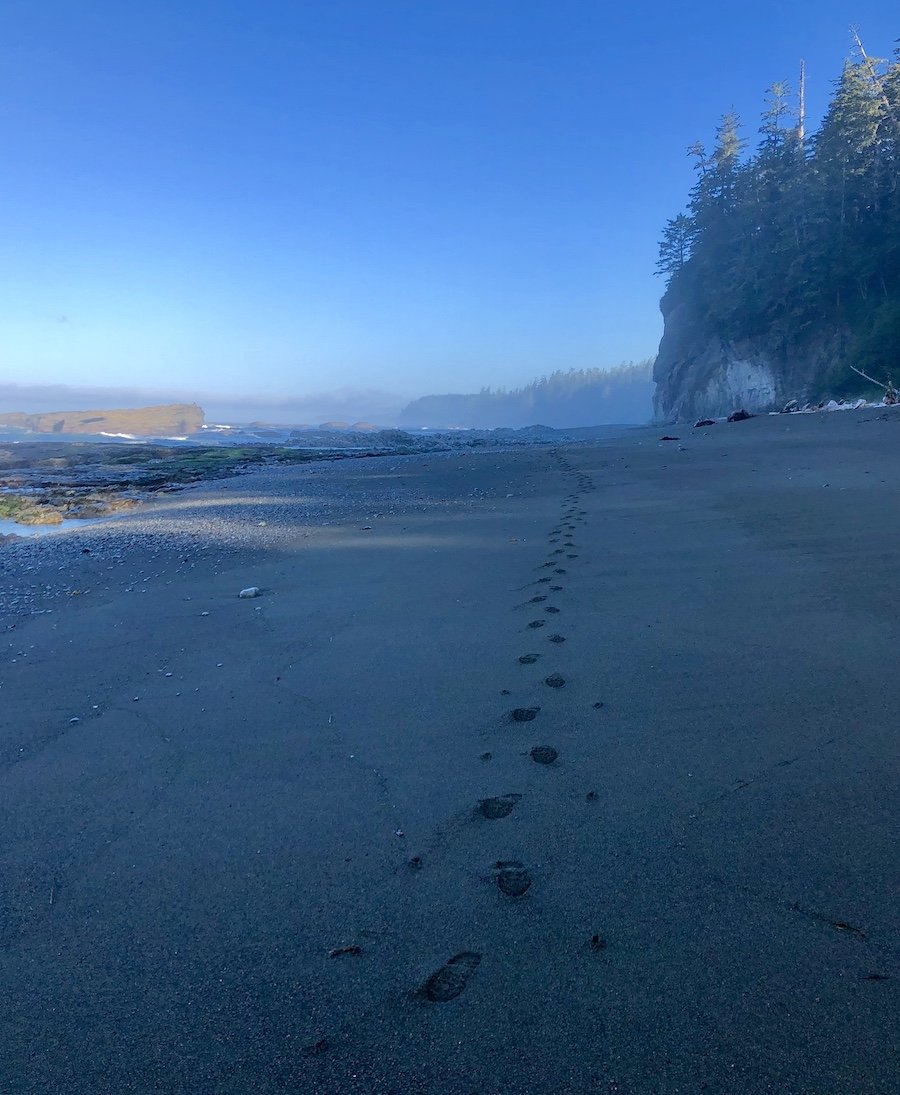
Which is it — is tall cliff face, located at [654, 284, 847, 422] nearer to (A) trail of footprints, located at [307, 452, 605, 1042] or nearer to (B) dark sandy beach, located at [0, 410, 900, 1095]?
(A) trail of footprints, located at [307, 452, 605, 1042]

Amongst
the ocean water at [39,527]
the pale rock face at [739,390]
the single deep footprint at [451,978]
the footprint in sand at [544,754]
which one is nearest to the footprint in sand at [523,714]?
the footprint in sand at [544,754]

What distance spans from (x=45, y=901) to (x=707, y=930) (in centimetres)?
216

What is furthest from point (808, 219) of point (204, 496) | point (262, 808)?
point (262, 808)

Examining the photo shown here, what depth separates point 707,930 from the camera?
6.34 feet

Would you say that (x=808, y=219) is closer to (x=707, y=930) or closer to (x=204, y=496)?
A: (x=204, y=496)

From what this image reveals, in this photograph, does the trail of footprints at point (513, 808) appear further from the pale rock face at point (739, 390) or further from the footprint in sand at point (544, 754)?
the pale rock face at point (739, 390)

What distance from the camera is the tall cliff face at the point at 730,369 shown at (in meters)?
34.1

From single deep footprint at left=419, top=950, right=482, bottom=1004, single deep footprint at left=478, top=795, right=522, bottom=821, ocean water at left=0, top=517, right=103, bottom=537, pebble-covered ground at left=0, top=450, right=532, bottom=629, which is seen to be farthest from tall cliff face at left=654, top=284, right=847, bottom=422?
single deep footprint at left=419, top=950, right=482, bottom=1004

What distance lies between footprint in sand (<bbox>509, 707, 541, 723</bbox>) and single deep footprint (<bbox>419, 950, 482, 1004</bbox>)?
1468 millimetres

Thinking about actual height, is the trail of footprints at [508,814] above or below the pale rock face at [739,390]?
below

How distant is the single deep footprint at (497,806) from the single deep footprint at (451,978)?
2.22ft

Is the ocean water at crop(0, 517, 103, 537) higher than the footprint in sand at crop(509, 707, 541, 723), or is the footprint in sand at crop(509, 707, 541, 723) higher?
A: the footprint in sand at crop(509, 707, 541, 723)

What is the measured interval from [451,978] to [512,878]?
43 centimetres

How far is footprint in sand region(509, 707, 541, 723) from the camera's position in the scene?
11.0 ft
